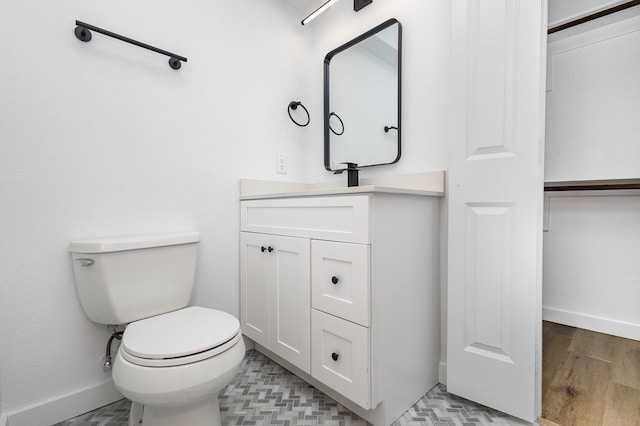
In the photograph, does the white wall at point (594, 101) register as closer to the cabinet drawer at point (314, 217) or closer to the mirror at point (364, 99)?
the mirror at point (364, 99)

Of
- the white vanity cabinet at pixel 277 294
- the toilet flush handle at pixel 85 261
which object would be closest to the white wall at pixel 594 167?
the white vanity cabinet at pixel 277 294

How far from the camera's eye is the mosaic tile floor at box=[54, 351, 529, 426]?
1.12m

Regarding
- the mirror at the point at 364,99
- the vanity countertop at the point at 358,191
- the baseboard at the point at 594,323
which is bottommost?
the baseboard at the point at 594,323

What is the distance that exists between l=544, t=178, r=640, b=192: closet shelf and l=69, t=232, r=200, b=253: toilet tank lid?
2175 mm

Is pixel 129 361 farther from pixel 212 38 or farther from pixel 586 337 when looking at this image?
pixel 586 337

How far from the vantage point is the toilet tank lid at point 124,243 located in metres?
1.08

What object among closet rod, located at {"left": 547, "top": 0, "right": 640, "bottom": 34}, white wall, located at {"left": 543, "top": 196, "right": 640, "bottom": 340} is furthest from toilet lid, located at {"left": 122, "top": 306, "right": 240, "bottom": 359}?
closet rod, located at {"left": 547, "top": 0, "right": 640, "bottom": 34}

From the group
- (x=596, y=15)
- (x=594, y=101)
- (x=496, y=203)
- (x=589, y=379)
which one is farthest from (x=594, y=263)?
(x=596, y=15)

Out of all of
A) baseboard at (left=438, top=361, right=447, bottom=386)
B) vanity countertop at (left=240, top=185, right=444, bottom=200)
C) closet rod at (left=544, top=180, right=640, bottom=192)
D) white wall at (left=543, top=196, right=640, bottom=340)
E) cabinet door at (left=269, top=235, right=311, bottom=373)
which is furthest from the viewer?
white wall at (left=543, top=196, right=640, bottom=340)

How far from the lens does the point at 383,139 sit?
159cm

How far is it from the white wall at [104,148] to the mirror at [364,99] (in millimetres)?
433

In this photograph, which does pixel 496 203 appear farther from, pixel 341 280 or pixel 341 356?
pixel 341 356

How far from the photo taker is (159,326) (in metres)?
1.06

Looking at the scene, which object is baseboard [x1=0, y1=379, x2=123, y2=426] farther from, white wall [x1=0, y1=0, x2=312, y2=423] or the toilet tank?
the toilet tank
